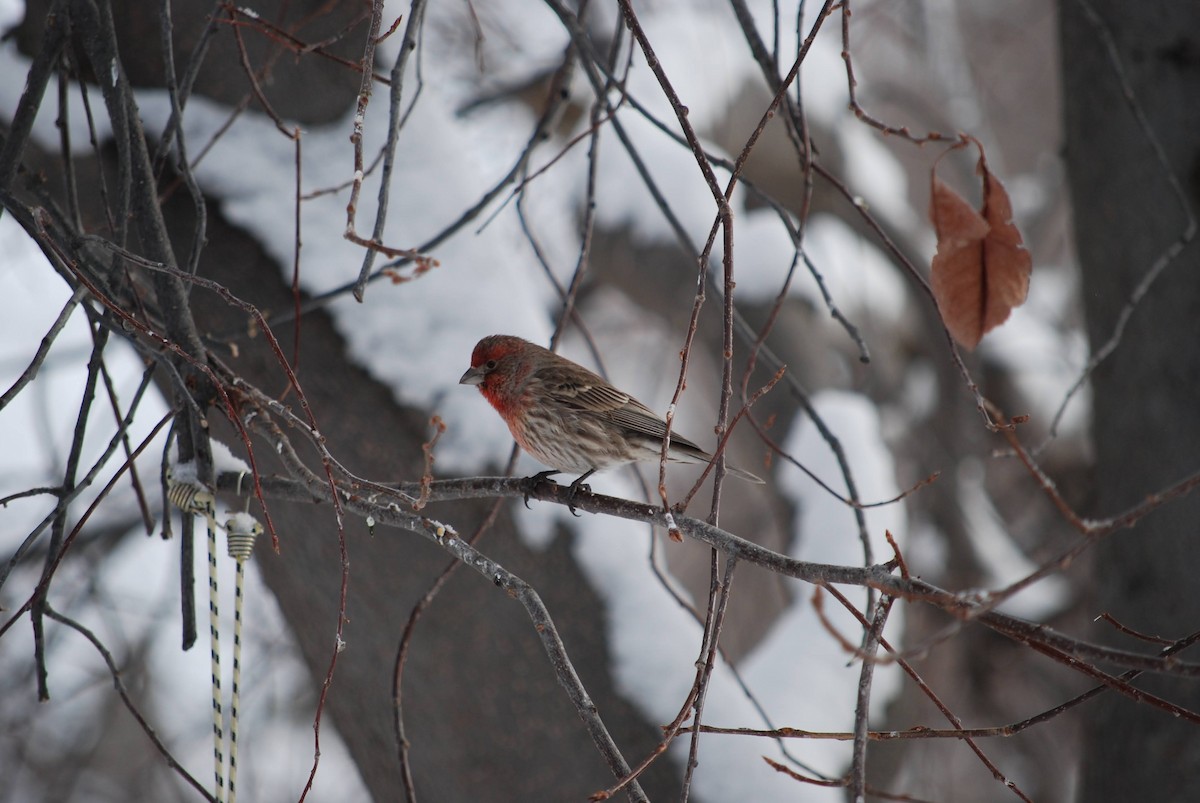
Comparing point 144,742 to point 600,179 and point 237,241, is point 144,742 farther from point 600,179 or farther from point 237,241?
point 237,241

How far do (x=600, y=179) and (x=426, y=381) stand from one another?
11.4 ft

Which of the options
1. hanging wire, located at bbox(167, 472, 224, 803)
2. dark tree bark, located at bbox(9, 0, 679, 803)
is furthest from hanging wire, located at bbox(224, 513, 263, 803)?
dark tree bark, located at bbox(9, 0, 679, 803)

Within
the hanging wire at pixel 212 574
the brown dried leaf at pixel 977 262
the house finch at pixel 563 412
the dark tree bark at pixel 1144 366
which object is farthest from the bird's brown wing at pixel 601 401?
the dark tree bark at pixel 1144 366

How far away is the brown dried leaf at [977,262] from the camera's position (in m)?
1.72

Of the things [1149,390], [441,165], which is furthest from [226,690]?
[1149,390]

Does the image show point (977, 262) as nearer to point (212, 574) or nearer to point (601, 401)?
point (212, 574)

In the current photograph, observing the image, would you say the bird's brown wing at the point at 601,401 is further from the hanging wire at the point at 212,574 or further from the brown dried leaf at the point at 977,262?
the brown dried leaf at the point at 977,262

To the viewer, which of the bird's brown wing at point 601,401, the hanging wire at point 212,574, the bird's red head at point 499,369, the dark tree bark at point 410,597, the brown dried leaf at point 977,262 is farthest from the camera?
the bird's brown wing at point 601,401

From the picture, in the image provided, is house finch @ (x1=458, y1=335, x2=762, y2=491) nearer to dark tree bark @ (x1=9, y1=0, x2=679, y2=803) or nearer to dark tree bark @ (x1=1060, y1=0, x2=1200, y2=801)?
dark tree bark @ (x1=9, y1=0, x2=679, y2=803)

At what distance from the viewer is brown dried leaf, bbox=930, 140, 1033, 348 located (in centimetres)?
172

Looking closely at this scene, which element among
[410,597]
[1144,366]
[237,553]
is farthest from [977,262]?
[1144,366]

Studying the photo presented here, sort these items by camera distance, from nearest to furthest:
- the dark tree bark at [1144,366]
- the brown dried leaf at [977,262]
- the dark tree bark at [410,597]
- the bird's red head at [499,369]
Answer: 1. the brown dried leaf at [977,262]
2. the dark tree bark at [410,597]
3. the bird's red head at [499,369]
4. the dark tree bark at [1144,366]

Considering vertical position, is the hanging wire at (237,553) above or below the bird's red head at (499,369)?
below

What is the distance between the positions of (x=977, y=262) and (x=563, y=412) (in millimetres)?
2064
